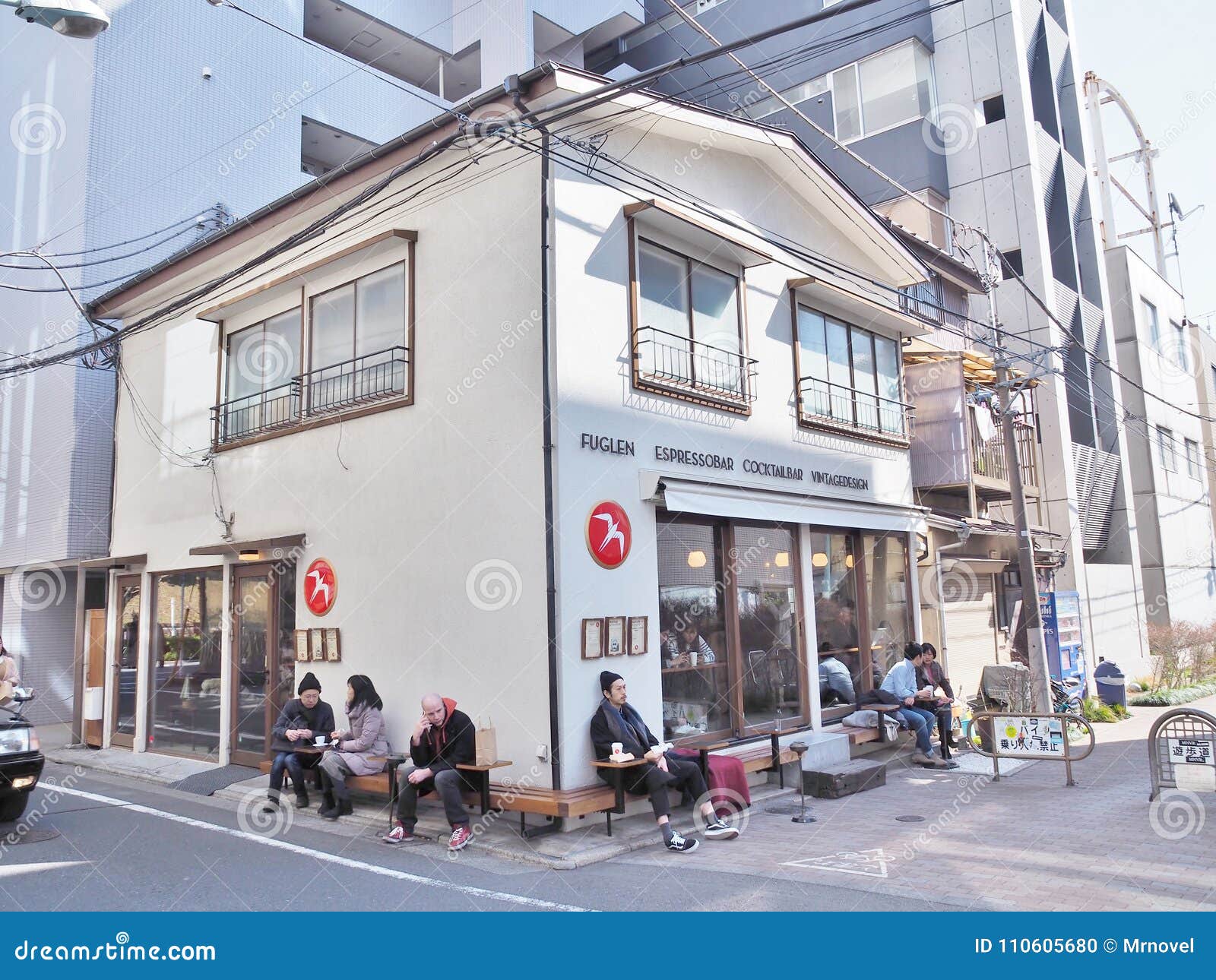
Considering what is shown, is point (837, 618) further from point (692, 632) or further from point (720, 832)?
point (720, 832)

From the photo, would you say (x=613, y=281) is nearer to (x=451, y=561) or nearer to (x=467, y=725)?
Result: (x=451, y=561)

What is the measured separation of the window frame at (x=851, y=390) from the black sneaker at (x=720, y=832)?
5.79 meters

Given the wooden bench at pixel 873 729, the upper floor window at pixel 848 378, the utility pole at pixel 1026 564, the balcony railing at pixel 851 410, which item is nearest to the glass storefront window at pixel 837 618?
the wooden bench at pixel 873 729

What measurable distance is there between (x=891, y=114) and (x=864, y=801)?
1946 cm

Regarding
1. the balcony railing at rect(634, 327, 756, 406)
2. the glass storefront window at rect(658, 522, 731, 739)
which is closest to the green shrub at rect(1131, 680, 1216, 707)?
the glass storefront window at rect(658, 522, 731, 739)

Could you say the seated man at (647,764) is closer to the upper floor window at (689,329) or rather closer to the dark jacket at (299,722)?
the dark jacket at (299,722)

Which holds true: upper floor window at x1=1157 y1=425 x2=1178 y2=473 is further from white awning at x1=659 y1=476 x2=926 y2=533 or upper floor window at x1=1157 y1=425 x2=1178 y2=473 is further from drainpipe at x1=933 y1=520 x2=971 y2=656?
white awning at x1=659 y1=476 x2=926 y2=533

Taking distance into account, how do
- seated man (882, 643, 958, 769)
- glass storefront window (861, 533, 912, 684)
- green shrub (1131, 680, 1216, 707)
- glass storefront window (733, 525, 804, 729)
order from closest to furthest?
glass storefront window (733, 525, 804, 729) < seated man (882, 643, 958, 769) < glass storefront window (861, 533, 912, 684) < green shrub (1131, 680, 1216, 707)

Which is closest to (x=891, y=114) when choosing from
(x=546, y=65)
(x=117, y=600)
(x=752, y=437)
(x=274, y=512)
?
(x=752, y=437)

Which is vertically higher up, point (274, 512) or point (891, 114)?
point (891, 114)

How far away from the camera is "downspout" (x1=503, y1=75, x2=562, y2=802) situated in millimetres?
8664

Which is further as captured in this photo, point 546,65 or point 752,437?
point 752,437

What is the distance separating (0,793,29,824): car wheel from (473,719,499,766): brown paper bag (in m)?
4.39

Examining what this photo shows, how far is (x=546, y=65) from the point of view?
9.00 meters
